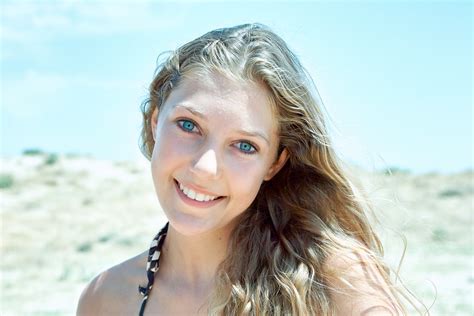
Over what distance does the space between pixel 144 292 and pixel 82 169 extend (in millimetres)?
16321

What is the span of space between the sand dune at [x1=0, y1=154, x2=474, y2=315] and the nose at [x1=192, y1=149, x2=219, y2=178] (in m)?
0.73

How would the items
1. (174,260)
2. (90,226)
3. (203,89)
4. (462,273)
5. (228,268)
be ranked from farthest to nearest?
1. (90,226)
2. (462,273)
3. (174,260)
4. (228,268)
5. (203,89)

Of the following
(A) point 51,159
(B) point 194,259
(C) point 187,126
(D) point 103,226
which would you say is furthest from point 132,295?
(A) point 51,159

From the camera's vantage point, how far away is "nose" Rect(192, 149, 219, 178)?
2730 mm

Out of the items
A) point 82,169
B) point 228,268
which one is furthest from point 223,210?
point 82,169

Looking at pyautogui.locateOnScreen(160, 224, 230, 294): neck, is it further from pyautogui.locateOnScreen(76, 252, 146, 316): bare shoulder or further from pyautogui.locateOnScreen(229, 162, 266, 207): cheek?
pyautogui.locateOnScreen(229, 162, 266, 207): cheek

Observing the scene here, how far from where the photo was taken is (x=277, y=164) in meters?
3.09

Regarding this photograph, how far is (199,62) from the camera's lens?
Answer: 2.93 meters

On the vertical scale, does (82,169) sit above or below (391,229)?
above

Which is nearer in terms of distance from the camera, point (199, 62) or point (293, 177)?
point (199, 62)

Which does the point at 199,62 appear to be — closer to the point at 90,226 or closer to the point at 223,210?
the point at 223,210

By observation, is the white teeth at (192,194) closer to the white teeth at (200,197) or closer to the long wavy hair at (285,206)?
the white teeth at (200,197)

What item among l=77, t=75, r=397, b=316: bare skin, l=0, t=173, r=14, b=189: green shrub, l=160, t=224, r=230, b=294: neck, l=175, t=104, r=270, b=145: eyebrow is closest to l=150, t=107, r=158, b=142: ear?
l=77, t=75, r=397, b=316: bare skin

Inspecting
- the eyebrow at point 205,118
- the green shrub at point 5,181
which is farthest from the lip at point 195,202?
the green shrub at point 5,181
